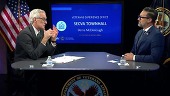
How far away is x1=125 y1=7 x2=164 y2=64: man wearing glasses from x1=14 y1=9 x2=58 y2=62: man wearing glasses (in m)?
1.10

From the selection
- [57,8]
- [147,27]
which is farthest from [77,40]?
[147,27]

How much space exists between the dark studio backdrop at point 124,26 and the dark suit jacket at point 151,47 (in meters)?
1.86

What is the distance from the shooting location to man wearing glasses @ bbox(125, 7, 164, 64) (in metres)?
3.64

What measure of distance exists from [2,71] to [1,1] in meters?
1.61

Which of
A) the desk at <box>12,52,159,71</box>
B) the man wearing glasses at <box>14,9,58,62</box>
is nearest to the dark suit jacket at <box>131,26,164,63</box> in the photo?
the desk at <box>12,52,159,71</box>

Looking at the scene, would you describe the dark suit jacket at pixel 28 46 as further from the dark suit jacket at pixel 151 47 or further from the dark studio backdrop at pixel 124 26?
the dark studio backdrop at pixel 124 26

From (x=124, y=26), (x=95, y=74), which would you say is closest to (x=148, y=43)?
(x=95, y=74)

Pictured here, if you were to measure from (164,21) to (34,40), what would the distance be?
2621mm

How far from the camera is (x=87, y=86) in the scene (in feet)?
11.2

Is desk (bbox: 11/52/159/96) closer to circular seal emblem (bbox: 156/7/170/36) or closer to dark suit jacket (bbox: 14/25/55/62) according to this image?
dark suit jacket (bbox: 14/25/55/62)

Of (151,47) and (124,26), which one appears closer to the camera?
(151,47)

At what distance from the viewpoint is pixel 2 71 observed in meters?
6.82

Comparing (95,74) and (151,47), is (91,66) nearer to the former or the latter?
(95,74)

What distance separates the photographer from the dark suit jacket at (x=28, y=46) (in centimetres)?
379
